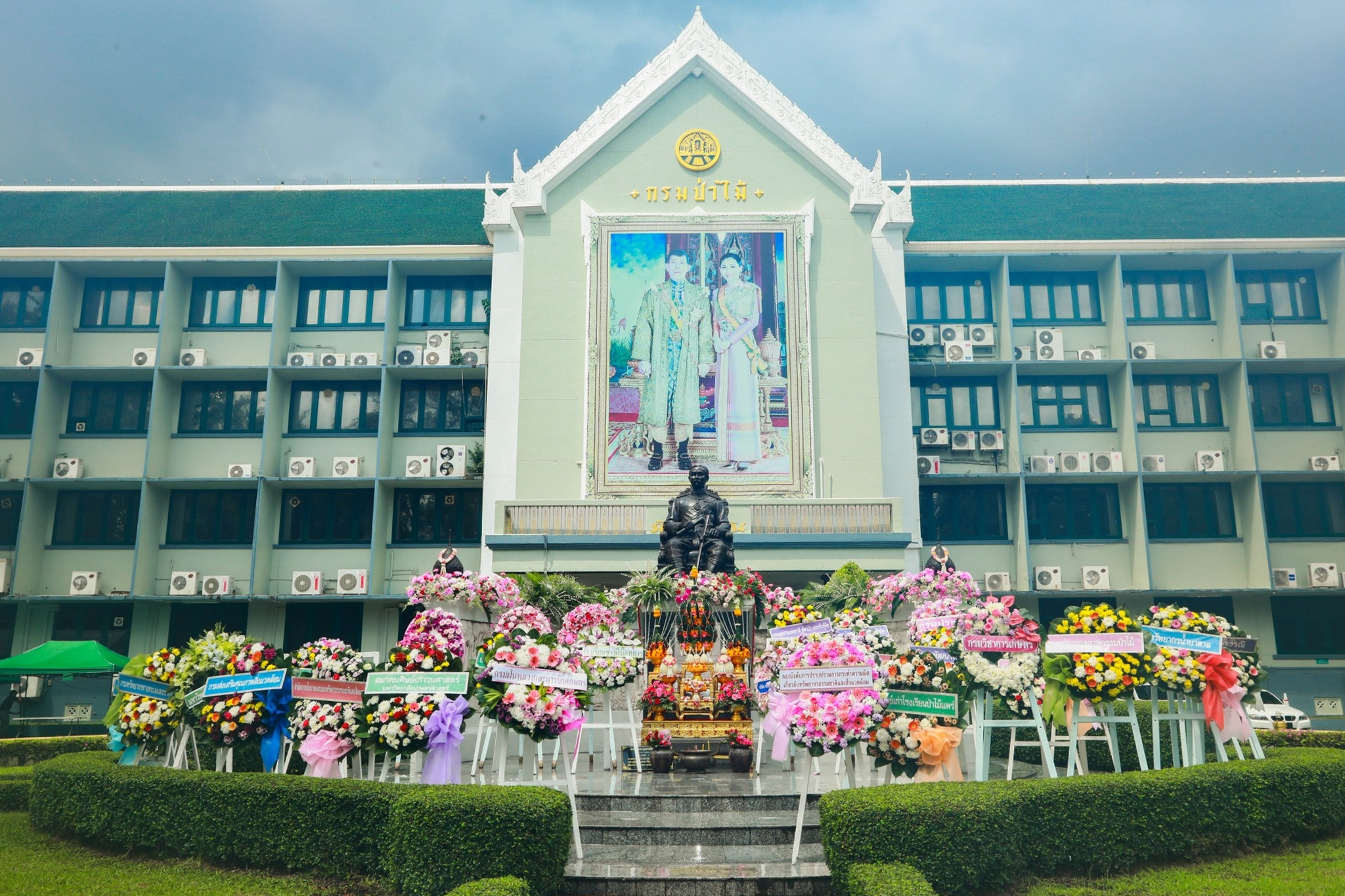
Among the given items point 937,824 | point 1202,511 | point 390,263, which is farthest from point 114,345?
point 1202,511

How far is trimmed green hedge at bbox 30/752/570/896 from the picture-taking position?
7.85 metres

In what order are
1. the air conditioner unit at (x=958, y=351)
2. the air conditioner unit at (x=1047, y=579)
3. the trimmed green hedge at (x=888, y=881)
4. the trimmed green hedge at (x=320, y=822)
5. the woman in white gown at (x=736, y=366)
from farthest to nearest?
the air conditioner unit at (x=958, y=351) → the air conditioner unit at (x=1047, y=579) → the woman in white gown at (x=736, y=366) → the trimmed green hedge at (x=320, y=822) → the trimmed green hedge at (x=888, y=881)

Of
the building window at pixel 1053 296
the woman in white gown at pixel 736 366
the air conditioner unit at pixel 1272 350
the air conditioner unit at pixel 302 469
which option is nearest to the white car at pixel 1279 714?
the air conditioner unit at pixel 1272 350

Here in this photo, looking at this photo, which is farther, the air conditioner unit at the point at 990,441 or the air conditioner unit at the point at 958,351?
the air conditioner unit at the point at 958,351

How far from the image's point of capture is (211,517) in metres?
28.1

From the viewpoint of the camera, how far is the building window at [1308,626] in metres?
27.2

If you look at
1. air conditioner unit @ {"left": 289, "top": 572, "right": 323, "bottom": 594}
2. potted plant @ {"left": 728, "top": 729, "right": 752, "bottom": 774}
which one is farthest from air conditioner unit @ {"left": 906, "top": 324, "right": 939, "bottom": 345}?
potted plant @ {"left": 728, "top": 729, "right": 752, "bottom": 774}

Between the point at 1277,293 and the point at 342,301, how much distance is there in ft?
86.2

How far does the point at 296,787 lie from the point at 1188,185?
31.9 metres

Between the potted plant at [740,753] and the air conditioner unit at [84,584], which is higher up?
the air conditioner unit at [84,584]

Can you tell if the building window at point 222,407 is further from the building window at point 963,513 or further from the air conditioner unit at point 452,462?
the building window at point 963,513

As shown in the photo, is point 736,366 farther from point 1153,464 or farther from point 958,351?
point 1153,464

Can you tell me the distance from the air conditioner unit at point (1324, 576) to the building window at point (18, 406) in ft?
112

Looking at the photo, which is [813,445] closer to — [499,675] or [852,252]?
[852,252]
